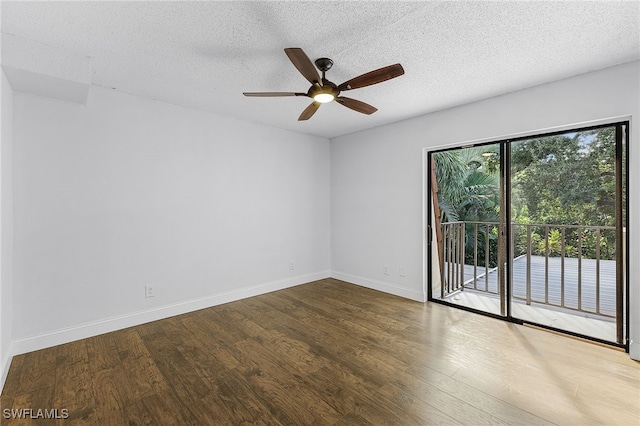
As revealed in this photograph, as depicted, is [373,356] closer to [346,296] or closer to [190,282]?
[346,296]

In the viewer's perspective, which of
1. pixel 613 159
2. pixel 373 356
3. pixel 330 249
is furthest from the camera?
pixel 330 249

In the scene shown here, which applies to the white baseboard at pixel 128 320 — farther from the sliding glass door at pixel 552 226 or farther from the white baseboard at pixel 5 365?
the sliding glass door at pixel 552 226

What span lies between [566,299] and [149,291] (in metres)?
4.68

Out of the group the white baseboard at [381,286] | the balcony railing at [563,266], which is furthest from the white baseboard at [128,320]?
the balcony railing at [563,266]

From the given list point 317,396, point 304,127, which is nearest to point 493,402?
point 317,396

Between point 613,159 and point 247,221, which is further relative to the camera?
point 247,221

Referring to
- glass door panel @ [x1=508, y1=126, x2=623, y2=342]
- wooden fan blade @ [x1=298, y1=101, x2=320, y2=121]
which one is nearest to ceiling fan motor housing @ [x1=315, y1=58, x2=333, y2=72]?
wooden fan blade @ [x1=298, y1=101, x2=320, y2=121]

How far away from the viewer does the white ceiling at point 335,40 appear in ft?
5.74

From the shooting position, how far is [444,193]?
421cm

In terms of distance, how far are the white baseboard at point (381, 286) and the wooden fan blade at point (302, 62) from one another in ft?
9.74

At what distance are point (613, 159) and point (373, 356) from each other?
9.09ft

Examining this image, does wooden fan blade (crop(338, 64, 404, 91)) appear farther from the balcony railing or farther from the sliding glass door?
Answer: the balcony railing

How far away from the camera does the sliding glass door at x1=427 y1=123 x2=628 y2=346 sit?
8.65 feet

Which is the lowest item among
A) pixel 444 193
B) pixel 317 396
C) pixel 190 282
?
pixel 317 396
